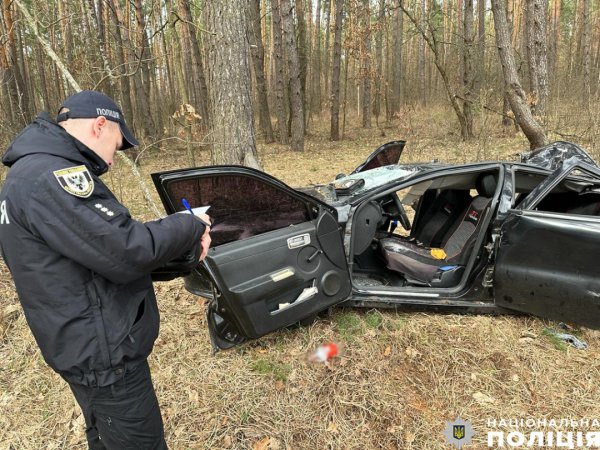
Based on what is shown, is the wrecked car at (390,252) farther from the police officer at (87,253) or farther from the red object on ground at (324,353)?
the police officer at (87,253)

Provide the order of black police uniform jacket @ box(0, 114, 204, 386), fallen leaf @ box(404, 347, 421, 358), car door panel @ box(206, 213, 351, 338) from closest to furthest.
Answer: black police uniform jacket @ box(0, 114, 204, 386) < car door panel @ box(206, 213, 351, 338) < fallen leaf @ box(404, 347, 421, 358)

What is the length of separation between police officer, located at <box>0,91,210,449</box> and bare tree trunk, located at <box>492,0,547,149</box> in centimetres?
775

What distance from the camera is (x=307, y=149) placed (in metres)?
14.4

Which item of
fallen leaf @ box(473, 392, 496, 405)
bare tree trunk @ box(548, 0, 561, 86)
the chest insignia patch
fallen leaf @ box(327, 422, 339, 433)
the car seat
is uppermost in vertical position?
bare tree trunk @ box(548, 0, 561, 86)

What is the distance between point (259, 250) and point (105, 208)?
54.0 inches

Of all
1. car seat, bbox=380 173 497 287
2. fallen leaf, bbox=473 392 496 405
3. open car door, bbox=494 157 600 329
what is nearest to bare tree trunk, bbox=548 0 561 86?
car seat, bbox=380 173 497 287

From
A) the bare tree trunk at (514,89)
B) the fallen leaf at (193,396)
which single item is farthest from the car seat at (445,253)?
the bare tree trunk at (514,89)

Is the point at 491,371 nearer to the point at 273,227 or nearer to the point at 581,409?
the point at 581,409

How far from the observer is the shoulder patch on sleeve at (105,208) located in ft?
4.63

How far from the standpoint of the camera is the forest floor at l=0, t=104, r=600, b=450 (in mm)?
2568

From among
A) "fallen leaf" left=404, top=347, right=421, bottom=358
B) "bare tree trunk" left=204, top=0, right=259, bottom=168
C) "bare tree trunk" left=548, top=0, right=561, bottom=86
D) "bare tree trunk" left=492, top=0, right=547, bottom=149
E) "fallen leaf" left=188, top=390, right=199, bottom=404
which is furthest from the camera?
"bare tree trunk" left=548, top=0, right=561, bottom=86

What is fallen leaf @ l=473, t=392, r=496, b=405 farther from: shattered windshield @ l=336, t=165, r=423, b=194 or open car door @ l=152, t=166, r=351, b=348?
shattered windshield @ l=336, t=165, r=423, b=194

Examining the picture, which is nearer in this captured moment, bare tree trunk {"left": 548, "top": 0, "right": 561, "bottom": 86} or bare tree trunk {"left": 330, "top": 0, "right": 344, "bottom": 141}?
bare tree trunk {"left": 330, "top": 0, "right": 344, "bottom": 141}

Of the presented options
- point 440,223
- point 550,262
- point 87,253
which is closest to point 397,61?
point 440,223
